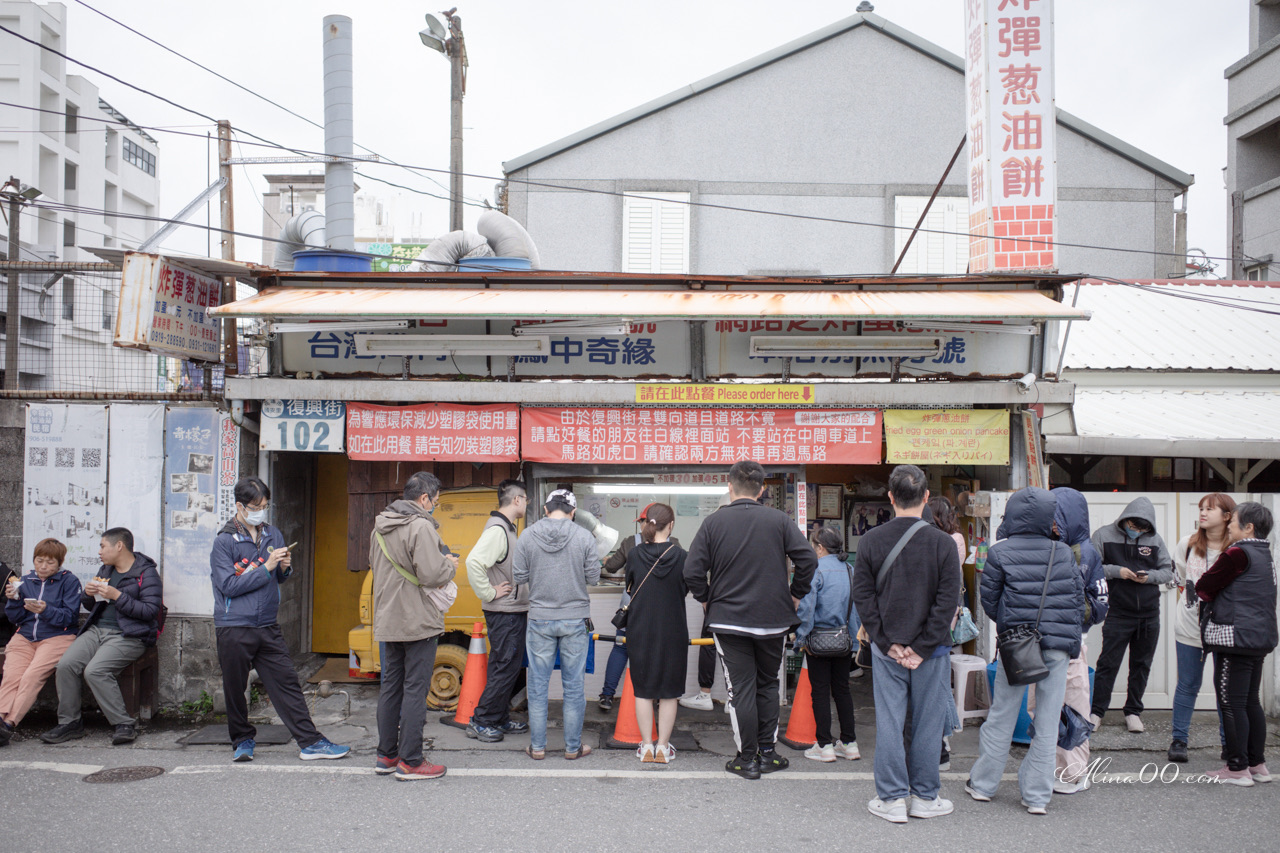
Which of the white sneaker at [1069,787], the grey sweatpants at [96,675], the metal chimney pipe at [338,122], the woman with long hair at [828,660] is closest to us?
the white sneaker at [1069,787]

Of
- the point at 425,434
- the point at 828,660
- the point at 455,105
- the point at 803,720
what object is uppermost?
the point at 455,105

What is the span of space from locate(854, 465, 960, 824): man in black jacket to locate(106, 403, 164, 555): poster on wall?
599cm

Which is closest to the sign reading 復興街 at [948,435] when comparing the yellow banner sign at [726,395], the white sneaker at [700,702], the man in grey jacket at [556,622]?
the yellow banner sign at [726,395]

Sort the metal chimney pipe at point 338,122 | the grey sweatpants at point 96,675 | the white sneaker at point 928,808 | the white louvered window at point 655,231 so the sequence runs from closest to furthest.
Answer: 1. the white sneaker at point 928,808
2. the grey sweatpants at point 96,675
3. the metal chimney pipe at point 338,122
4. the white louvered window at point 655,231

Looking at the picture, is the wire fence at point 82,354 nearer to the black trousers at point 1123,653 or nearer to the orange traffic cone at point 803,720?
the orange traffic cone at point 803,720

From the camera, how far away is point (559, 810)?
481 cm

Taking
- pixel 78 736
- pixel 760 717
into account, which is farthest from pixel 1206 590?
pixel 78 736

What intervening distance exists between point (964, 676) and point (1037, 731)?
1.72m

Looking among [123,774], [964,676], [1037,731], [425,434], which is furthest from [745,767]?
[123,774]

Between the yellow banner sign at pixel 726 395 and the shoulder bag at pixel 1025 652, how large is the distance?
2779 millimetres

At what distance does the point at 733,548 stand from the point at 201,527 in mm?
4778

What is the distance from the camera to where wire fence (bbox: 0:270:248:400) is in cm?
736

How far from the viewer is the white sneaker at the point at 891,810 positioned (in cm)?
464

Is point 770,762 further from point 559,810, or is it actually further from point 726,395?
point 726,395
